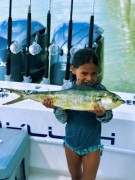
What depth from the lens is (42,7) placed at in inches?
138

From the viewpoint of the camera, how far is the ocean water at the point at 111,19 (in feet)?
10.7

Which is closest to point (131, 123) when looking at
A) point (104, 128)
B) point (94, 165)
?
point (104, 128)

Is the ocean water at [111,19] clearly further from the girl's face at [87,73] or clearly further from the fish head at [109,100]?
the fish head at [109,100]

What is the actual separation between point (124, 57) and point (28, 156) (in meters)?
1.71

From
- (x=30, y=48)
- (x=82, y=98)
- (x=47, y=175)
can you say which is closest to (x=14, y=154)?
(x=47, y=175)

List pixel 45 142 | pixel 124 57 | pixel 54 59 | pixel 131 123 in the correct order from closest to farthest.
Answer: pixel 131 123
pixel 45 142
pixel 54 59
pixel 124 57

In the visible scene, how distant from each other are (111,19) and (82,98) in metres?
2.34

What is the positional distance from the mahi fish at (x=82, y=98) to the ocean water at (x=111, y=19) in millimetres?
1767

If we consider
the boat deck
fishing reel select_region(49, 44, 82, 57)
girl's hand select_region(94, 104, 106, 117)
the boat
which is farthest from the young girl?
fishing reel select_region(49, 44, 82, 57)

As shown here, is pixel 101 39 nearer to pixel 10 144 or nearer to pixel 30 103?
pixel 30 103

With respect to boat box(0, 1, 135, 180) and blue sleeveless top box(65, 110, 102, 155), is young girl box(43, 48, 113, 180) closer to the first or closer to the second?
blue sleeveless top box(65, 110, 102, 155)

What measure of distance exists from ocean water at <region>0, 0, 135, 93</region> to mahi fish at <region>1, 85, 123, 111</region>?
1.77 meters

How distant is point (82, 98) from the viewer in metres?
1.38

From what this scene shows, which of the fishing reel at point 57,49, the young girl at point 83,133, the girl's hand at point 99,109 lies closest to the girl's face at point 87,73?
the young girl at point 83,133
